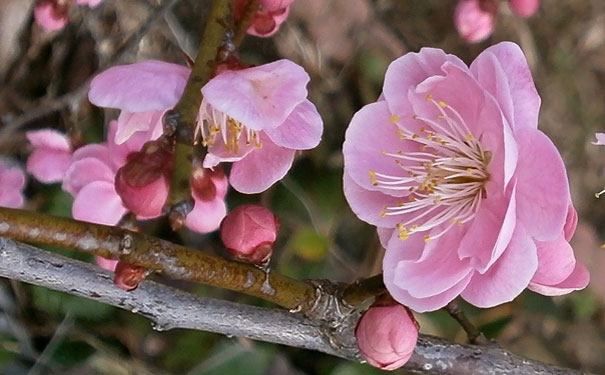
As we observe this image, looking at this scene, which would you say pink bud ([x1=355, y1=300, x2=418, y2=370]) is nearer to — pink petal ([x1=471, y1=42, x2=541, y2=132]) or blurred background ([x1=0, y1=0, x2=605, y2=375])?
pink petal ([x1=471, y1=42, x2=541, y2=132])

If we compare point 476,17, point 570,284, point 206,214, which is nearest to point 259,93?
point 206,214

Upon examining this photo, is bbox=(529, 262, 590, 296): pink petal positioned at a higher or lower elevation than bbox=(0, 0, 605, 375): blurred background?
higher

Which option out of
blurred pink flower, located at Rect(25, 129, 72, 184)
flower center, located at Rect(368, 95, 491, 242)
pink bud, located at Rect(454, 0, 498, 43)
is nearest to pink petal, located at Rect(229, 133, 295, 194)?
flower center, located at Rect(368, 95, 491, 242)

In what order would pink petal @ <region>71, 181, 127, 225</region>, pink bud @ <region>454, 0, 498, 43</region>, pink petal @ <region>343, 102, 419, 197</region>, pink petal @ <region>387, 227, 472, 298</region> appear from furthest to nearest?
pink bud @ <region>454, 0, 498, 43</region>, pink petal @ <region>71, 181, 127, 225</region>, pink petal @ <region>343, 102, 419, 197</region>, pink petal @ <region>387, 227, 472, 298</region>

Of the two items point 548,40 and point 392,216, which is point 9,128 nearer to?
point 392,216

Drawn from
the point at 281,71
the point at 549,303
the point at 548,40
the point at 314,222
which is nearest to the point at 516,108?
the point at 281,71

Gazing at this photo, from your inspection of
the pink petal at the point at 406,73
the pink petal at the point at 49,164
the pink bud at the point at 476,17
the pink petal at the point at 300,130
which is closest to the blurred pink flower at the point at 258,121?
the pink petal at the point at 300,130

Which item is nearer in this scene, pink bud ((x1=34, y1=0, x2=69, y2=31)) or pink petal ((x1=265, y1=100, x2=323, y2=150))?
pink petal ((x1=265, y1=100, x2=323, y2=150))
